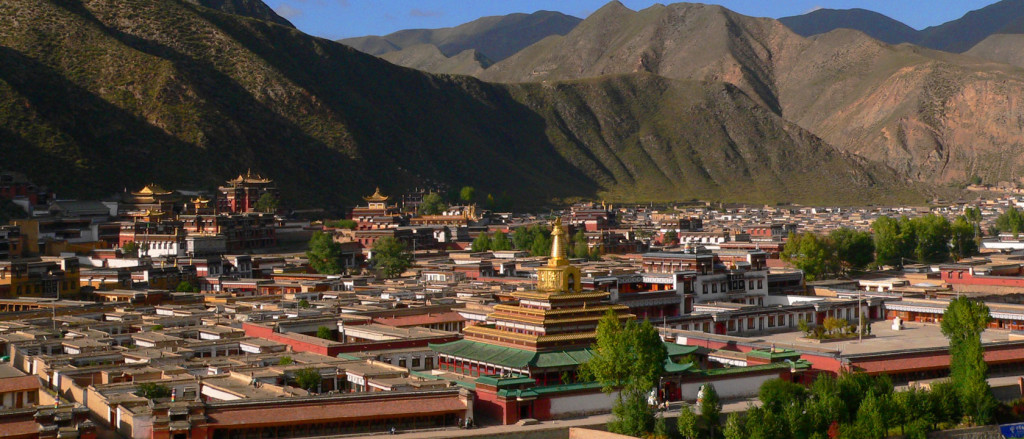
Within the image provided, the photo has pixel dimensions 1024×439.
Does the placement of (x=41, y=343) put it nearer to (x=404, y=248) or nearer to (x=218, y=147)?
(x=404, y=248)

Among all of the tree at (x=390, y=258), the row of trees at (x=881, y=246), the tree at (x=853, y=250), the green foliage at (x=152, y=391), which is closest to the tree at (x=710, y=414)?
the green foliage at (x=152, y=391)

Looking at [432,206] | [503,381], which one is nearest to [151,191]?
[432,206]

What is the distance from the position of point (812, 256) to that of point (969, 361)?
55.6 meters

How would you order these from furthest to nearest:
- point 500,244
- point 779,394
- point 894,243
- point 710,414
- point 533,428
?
point 500,244 → point 894,243 → point 779,394 → point 710,414 → point 533,428

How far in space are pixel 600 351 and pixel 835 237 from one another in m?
70.2

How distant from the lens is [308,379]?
50.6 meters

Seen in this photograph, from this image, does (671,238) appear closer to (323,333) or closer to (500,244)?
(500,244)

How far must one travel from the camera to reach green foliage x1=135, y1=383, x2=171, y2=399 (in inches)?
1841

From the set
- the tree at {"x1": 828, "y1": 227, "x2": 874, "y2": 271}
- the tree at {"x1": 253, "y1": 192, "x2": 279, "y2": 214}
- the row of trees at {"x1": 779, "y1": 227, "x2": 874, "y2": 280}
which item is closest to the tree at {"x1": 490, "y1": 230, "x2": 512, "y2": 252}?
the row of trees at {"x1": 779, "y1": 227, "x2": 874, "y2": 280}

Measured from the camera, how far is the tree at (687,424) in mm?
45844

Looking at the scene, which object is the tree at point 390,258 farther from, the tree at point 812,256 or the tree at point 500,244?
the tree at point 812,256

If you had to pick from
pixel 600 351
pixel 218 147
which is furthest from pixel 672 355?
pixel 218 147

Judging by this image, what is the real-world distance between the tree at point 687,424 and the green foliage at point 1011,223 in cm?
11339

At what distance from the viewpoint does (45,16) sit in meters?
185
